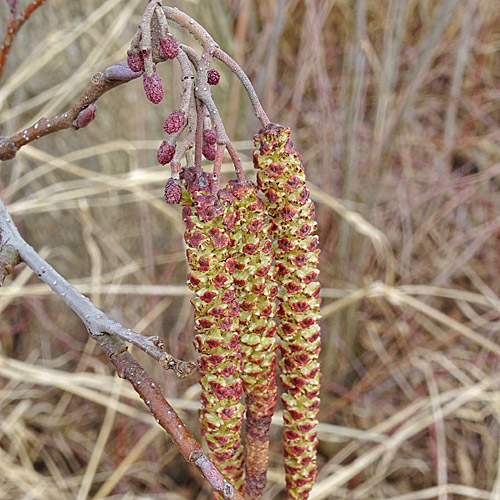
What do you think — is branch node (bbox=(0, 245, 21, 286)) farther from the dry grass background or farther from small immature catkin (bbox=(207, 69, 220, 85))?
the dry grass background

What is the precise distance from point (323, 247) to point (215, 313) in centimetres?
116

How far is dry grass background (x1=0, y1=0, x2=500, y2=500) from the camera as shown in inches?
57.1

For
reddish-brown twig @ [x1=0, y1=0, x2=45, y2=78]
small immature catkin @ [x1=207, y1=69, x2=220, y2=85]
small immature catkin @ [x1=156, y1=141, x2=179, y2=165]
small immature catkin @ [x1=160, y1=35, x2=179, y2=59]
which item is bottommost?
small immature catkin @ [x1=156, y1=141, x2=179, y2=165]

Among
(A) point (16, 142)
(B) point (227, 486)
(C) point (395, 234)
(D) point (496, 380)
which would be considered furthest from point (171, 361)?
(C) point (395, 234)

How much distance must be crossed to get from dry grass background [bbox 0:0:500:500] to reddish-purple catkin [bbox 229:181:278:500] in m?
0.83

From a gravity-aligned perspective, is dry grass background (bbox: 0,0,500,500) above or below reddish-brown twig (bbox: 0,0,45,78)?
below

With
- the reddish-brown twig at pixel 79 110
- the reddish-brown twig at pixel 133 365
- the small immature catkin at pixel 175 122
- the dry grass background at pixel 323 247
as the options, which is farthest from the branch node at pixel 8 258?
the dry grass background at pixel 323 247

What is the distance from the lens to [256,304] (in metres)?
0.57

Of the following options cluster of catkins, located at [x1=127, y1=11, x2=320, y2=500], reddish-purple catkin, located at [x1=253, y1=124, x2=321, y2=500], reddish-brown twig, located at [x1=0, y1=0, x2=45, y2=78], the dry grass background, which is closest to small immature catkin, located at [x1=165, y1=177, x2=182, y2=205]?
cluster of catkins, located at [x1=127, y1=11, x2=320, y2=500]

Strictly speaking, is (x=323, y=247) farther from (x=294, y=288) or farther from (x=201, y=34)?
(x=201, y=34)

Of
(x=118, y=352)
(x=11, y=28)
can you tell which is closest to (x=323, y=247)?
(x=11, y=28)

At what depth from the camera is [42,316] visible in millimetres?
1684

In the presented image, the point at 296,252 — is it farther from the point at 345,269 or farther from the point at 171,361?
the point at 345,269

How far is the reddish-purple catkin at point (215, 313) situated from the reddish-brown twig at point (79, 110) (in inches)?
4.1
